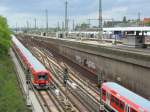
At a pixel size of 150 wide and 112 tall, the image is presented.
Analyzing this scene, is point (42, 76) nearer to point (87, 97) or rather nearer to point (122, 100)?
point (87, 97)

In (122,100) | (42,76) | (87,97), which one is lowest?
(87,97)

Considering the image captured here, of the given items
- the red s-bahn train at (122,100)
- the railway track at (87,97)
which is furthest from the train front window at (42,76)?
the red s-bahn train at (122,100)

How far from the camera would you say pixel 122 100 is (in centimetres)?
2908

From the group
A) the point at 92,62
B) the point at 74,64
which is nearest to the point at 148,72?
the point at 92,62

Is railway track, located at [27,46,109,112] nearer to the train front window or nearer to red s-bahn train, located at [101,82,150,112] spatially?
red s-bahn train, located at [101,82,150,112]

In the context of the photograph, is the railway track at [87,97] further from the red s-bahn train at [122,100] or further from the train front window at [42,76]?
the train front window at [42,76]

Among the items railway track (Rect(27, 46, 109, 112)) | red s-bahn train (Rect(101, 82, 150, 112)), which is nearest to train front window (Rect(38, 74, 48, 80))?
railway track (Rect(27, 46, 109, 112))

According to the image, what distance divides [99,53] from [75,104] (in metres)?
20.3

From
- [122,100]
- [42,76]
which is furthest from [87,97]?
[122,100]

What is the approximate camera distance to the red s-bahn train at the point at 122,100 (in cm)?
2568

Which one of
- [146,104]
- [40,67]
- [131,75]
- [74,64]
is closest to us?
[146,104]

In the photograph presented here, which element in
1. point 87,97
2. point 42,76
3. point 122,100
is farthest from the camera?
point 42,76

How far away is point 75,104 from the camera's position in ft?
129

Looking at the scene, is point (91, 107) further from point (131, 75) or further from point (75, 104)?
point (131, 75)
